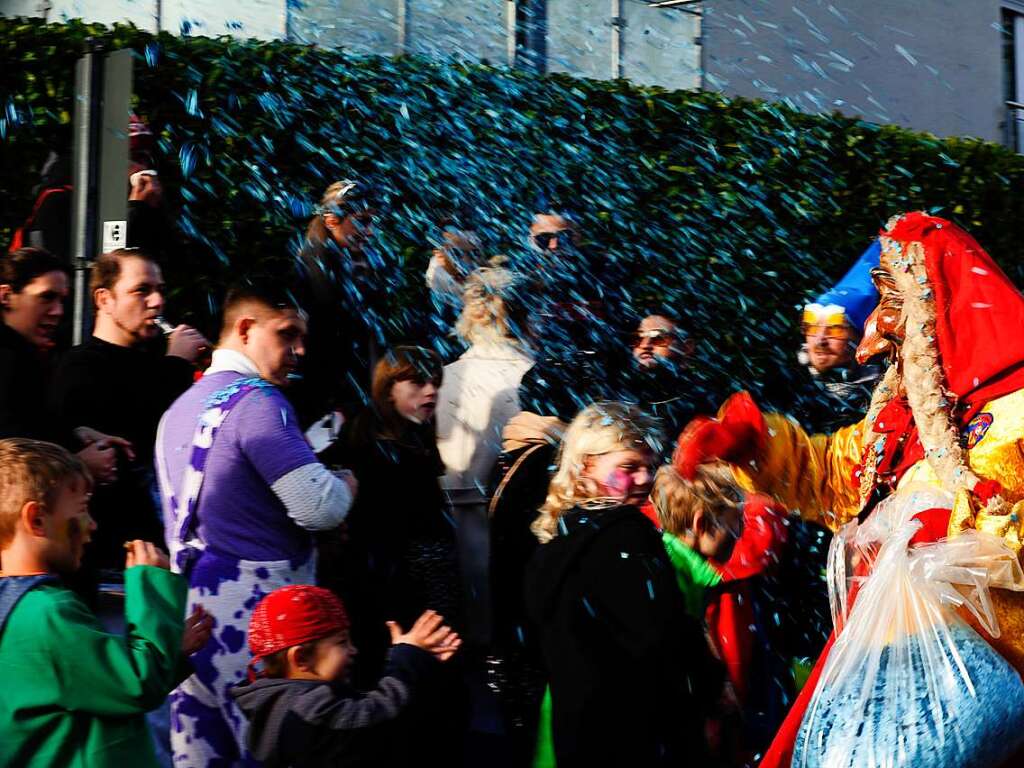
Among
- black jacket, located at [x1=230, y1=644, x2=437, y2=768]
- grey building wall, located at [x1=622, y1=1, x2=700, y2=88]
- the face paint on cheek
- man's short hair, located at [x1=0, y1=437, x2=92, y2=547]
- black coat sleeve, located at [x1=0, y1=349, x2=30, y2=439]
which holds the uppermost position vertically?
grey building wall, located at [x1=622, y1=1, x2=700, y2=88]

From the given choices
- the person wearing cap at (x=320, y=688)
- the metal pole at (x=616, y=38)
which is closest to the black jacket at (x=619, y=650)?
the person wearing cap at (x=320, y=688)

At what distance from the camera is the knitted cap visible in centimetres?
394

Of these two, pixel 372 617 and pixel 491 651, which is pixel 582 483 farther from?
pixel 491 651

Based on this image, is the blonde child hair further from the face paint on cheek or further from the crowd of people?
the face paint on cheek

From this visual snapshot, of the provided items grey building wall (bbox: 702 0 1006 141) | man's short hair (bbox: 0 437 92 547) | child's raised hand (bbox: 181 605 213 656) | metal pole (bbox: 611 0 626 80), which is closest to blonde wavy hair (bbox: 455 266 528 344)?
child's raised hand (bbox: 181 605 213 656)

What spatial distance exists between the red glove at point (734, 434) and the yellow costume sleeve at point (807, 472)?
0.13ft

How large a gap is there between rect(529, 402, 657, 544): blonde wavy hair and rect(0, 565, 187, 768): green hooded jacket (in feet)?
4.81

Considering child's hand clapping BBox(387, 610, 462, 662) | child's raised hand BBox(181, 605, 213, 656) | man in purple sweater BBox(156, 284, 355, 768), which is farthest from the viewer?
man in purple sweater BBox(156, 284, 355, 768)

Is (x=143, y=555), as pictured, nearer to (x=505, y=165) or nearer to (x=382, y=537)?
(x=382, y=537)

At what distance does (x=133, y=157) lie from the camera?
582cm

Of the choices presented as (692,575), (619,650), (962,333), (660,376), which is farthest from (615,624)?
(660,376)

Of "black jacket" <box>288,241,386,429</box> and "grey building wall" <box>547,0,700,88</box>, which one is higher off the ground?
→ "grey building wall" <box>547,0,700,88</box>

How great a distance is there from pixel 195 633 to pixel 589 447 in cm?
133

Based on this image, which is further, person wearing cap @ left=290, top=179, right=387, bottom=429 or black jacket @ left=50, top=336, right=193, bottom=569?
person wearing cap @ left=290, top=179, right=387, bottom=429
